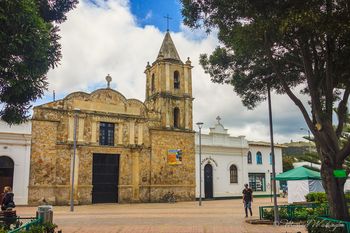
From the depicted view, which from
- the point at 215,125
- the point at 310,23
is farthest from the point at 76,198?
the point at 310,23

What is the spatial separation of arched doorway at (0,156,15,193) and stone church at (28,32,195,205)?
1477mm

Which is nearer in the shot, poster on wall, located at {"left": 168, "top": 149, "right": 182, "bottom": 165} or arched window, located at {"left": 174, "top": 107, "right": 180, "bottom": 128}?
poster on wall, located at {"left": 168, "top": 149, "right": 182, "bottom": 165}

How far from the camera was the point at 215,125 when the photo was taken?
125 ft

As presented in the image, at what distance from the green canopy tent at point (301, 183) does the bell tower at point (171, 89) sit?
11.0 meters

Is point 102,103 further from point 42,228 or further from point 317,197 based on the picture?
point 42,228

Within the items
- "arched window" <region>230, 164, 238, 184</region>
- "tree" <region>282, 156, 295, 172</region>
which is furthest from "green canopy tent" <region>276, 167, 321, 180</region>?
"tree" <region>282, 156, 295, 172</region>

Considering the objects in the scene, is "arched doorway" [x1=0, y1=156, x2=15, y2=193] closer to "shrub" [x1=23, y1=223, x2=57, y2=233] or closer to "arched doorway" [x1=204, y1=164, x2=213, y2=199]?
"arched doorway" [x1=204, y1=164, x2=213, y2=199]

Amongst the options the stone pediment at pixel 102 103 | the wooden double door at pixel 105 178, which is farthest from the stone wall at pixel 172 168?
the wooden double door at pixel 105 178

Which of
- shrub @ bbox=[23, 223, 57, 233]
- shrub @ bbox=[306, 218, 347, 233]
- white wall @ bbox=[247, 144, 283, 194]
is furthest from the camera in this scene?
white wall @ bbox=[247, 144, 283, 194]

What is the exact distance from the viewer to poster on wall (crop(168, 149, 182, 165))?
32.2 m

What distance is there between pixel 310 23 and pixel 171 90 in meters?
25.4

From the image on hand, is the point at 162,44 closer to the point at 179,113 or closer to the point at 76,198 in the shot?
the point at 179,113

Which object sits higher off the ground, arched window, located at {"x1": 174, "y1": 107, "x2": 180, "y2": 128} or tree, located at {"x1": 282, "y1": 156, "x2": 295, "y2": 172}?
arched window, located at {"x1": 174, "y1": 107, "x2": 180, "y2": 128}

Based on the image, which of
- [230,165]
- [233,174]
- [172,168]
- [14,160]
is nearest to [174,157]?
[172,168]
